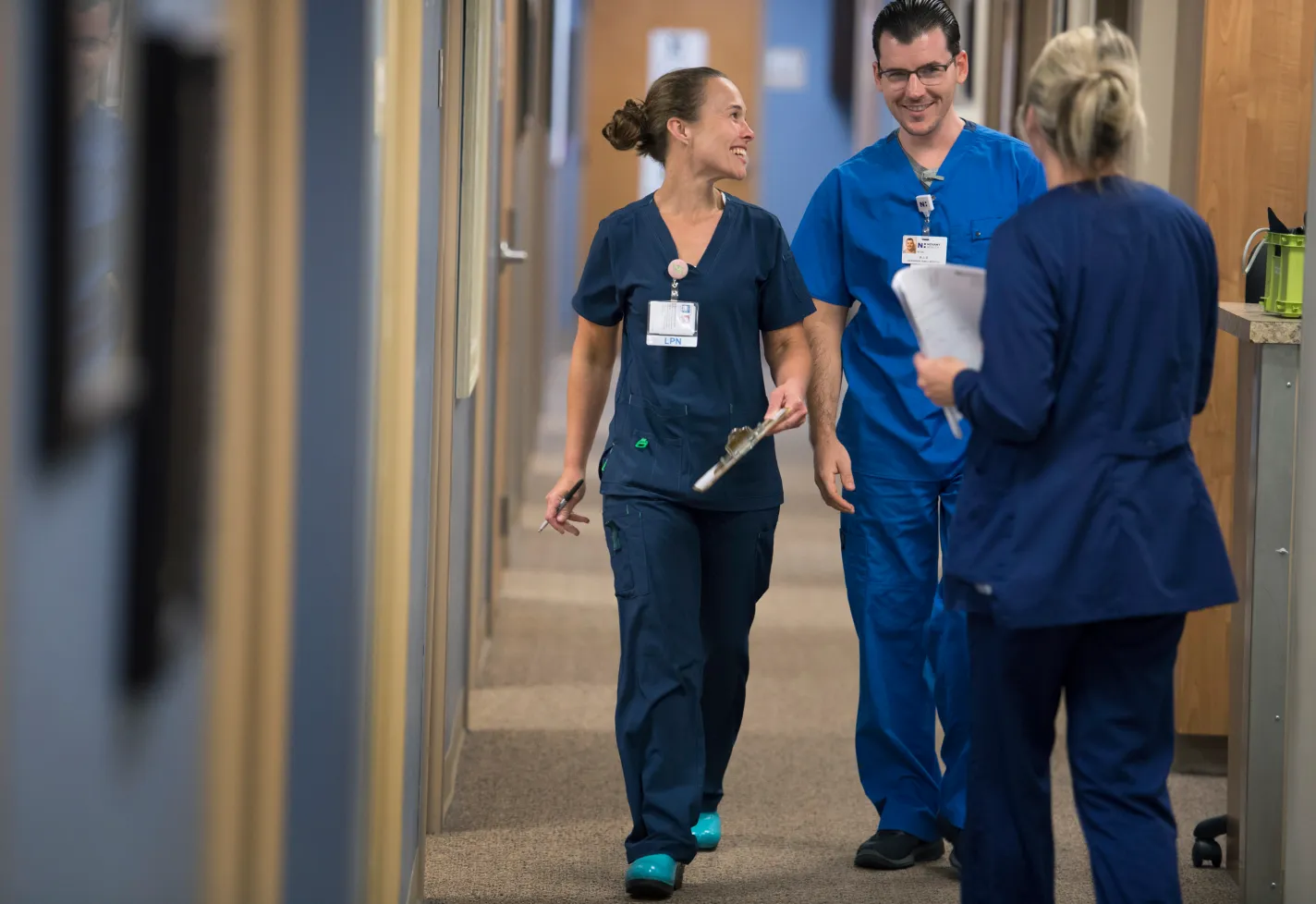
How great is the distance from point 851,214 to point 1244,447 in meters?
0.75

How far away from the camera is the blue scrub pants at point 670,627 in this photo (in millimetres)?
2553

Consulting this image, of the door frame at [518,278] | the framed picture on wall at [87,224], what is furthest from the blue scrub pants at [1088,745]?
the door frame at [518,278]

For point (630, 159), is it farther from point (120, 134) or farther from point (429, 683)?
point (120, 134)

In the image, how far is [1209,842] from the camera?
283cm

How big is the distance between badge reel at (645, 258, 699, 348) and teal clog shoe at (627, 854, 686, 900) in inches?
32.4

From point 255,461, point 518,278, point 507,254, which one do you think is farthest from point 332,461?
point 518,278

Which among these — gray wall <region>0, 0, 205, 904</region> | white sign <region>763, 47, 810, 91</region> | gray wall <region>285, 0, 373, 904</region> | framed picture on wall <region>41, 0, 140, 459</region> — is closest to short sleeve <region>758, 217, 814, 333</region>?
gray wall <region>285, 0, 373, 904</region>

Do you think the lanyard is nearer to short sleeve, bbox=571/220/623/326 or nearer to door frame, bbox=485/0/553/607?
short sleeve, bbox=571/220/623/326

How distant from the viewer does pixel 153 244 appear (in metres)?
1.17

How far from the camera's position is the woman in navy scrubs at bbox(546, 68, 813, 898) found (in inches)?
100

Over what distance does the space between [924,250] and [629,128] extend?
528 millimetres

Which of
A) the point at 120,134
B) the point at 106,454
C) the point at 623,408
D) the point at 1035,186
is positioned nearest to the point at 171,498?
the point at 106,454

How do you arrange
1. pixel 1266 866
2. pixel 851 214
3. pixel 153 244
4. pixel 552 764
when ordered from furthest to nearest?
pixel 552 764 → pixel 851 214 → pixel 1266 866 → pixel 153 244

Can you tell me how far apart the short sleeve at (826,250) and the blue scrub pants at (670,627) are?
42 cm
